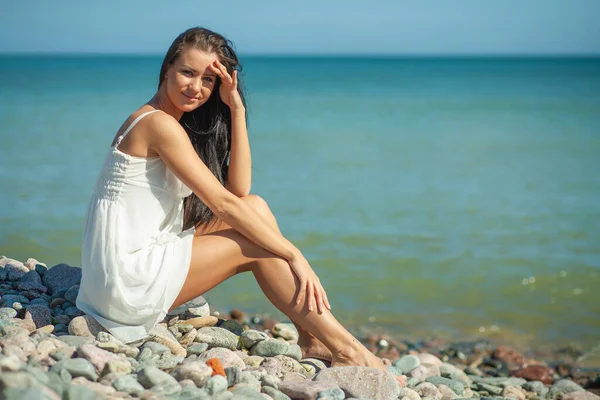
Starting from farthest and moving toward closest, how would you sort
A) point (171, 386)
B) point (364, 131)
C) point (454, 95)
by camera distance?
point (454, 95)
point (364, 131)
point (171, 386)

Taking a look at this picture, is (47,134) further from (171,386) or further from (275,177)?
(171,386)

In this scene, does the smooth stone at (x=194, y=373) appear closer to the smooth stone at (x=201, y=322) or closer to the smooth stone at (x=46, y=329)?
the smooth stone at (x=46, y=329)

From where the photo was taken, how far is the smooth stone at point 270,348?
4316mm

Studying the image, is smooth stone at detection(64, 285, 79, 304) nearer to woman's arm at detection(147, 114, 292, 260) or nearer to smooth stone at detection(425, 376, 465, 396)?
woman's arm at detection(147, 114, 292, 260)

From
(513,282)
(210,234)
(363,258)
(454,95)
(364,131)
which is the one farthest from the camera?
(454,95)

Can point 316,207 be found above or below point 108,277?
below

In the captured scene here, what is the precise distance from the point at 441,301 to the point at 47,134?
13127mm

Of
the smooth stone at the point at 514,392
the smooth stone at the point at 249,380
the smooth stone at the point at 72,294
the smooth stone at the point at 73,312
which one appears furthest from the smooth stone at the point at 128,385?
the smooth stone at the point at 514,392

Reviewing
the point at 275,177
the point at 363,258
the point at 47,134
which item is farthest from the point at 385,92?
the point at 363,258

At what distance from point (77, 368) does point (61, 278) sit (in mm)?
2061

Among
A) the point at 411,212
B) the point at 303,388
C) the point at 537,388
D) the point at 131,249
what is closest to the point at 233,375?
the point at 303,388

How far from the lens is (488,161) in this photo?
15344 mm

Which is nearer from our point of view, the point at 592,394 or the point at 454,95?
the point at 592,394

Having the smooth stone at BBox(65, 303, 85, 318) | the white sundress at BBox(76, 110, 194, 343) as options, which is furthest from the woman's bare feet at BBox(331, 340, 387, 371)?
the smooth stone at BBox(65, 303, 85, 318)
